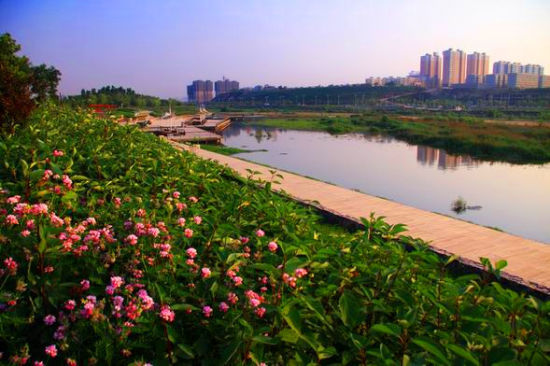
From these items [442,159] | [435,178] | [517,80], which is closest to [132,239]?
[435,178]

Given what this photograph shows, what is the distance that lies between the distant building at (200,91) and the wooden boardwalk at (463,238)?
145285mm

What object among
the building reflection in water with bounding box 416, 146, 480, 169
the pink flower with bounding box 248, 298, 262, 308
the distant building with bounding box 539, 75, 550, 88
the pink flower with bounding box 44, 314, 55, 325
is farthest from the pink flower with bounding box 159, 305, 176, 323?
the distant building with bounding box 539, 75, 550, 88

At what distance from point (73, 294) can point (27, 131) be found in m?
3.33

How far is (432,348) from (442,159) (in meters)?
19.1

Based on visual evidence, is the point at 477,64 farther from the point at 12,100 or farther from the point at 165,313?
the point at 165,313

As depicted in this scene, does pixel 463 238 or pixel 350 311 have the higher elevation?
pixel 350 311

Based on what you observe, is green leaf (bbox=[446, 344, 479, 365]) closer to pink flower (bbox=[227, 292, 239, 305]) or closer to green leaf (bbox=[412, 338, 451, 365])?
green leaf (bbox=[412, 338, 451, 365])

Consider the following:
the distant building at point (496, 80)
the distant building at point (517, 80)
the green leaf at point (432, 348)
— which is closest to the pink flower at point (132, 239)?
the green leaf at point (432, 348)

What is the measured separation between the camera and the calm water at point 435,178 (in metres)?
9.86

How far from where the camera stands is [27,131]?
13.9 feet

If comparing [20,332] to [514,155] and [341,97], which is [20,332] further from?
[341,97]

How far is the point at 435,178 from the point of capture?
14.1m

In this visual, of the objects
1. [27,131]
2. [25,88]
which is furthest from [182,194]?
[25,88]

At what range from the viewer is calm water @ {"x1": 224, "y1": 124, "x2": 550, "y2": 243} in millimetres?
9862
